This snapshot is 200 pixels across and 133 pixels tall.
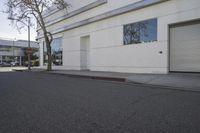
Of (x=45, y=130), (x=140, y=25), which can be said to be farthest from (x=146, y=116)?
(x=140, y=25)

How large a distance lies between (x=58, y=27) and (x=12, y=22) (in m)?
5.72

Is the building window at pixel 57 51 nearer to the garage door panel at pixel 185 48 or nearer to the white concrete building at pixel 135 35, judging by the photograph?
the white concrete building at pixel 135 35

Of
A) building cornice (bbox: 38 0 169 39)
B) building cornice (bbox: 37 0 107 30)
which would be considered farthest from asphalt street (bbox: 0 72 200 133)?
building cornice (bbox: 37 0 107 30)

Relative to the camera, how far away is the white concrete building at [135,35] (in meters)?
14.3

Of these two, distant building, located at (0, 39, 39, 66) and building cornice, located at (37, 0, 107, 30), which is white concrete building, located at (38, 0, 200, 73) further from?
distant building, located at (0, 39, 39, 66)

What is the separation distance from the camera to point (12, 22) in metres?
26.9

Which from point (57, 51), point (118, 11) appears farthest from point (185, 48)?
point (57, 51)

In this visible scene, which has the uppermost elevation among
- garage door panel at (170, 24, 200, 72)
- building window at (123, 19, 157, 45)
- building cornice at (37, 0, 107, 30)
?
building cornice at (37, 0, 107, 30)

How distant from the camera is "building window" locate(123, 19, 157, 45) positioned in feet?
52.3

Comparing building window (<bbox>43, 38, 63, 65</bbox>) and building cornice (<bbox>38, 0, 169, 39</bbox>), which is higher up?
building cornice (<bbox>38, 0, 169, 39</bbox>)

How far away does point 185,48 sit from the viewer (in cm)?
1455

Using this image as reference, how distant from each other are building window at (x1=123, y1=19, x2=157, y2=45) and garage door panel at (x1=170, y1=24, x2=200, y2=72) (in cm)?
140

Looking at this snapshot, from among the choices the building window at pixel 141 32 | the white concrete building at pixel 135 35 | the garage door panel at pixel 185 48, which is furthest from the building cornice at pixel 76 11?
the garage door panel at pixel 185 48

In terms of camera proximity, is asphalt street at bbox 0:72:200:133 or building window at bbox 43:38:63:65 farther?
building window at bbox 43:38:63:65
